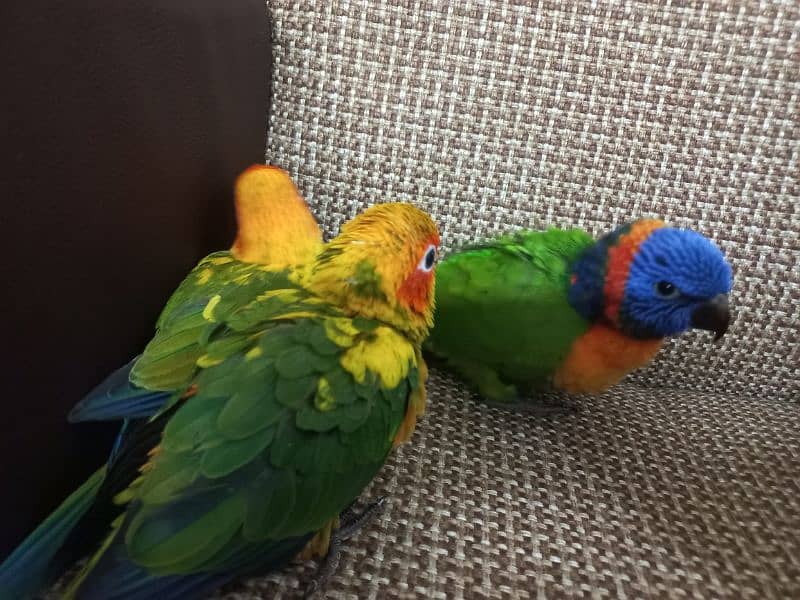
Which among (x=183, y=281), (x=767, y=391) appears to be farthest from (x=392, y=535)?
(x=767, y=391)

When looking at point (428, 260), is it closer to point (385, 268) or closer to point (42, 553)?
point (385, 268)

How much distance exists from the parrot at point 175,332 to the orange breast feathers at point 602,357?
0.35 m

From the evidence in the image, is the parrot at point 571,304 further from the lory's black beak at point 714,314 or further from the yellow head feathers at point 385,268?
the yellow head feathers at point 385,268

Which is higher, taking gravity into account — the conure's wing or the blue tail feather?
the conure's wing

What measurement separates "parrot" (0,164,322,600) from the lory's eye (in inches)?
16.1

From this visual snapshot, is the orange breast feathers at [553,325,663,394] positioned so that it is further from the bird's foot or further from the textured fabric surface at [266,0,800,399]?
the bird's foot

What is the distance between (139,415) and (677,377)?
0.71 m

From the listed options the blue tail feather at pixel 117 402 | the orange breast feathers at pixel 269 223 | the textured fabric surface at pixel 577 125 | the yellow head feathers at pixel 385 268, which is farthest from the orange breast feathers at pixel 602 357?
the blue tail feather at pixel 117 402

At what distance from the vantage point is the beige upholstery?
716 mm

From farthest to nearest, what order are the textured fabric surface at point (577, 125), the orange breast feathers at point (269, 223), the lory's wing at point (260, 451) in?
the textured fabric surface at point (577, 125), the orange breast feathers at point (269, 223), the lory's wing at point (260, 451)

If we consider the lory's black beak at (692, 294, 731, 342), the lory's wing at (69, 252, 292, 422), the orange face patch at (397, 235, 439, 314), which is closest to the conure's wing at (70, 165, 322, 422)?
the lory's wing at (69, 252, 292, 422)

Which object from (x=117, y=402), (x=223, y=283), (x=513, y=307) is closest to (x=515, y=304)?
(x=513, y=307)

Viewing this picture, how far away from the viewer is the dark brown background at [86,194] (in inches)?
16.3

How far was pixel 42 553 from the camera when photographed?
1.44 feet
